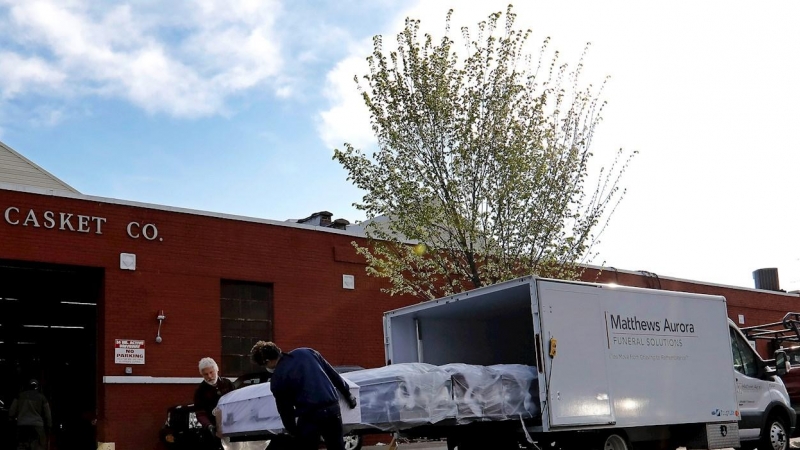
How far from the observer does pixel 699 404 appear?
12.1m

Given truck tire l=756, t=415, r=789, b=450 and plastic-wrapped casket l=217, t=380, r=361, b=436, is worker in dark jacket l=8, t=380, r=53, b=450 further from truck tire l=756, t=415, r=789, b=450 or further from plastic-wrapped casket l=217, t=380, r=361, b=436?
truck tire l=756, t=415, r=789, b=450

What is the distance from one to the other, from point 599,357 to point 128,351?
1035 cm

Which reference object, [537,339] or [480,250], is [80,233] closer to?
[480,250]

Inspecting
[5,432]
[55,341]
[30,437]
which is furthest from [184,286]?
[55,341]

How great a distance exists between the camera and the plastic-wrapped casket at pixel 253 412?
8.70 metres

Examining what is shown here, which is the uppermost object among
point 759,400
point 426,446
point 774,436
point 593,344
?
point 593,344

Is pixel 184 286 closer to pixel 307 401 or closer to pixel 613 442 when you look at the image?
pixel 613 442

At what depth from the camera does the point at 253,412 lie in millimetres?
9039

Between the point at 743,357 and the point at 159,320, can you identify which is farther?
the point at 159,320

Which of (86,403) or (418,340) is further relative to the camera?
(86,403)

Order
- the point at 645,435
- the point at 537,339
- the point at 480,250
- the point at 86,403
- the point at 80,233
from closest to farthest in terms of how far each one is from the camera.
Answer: the point at 537,339 → the point at 645,435 → the point at 80,233 → the point at 480,250 → the point at 86,403

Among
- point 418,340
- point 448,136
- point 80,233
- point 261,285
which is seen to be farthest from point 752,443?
point 80,233

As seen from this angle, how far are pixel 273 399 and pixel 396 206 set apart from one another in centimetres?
976

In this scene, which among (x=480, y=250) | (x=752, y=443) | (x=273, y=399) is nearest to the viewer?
(x=273, y=399)
